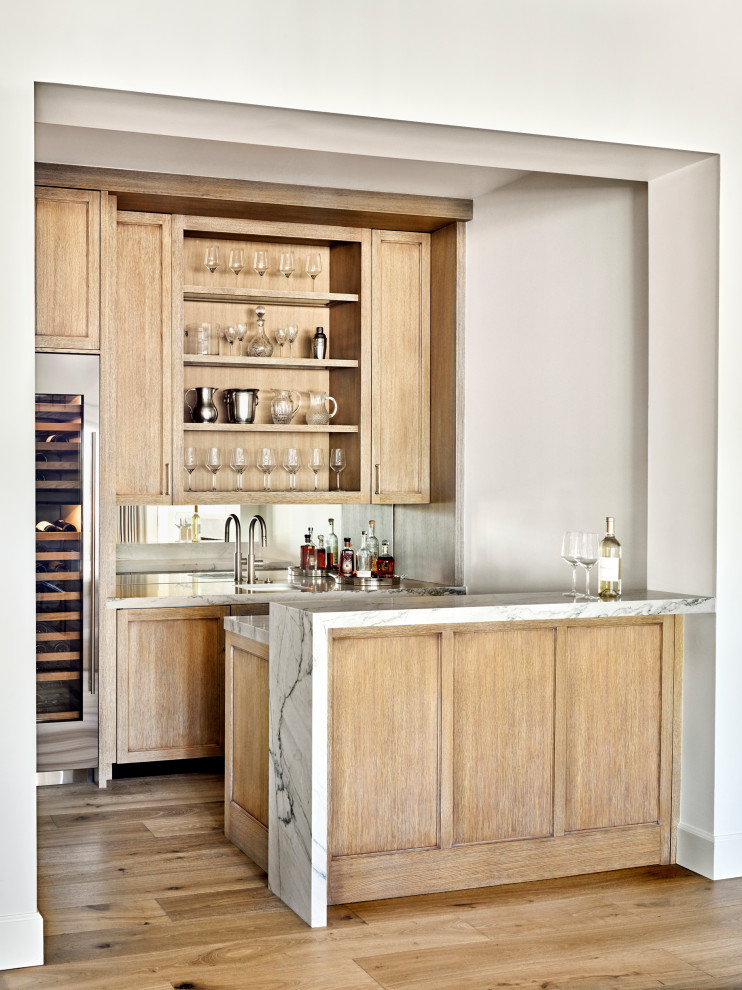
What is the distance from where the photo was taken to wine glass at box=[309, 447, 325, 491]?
5.43 meters

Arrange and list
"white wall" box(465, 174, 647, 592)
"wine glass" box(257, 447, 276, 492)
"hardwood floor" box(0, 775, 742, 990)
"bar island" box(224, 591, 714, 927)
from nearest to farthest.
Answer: "hardwood floor" box(0, 775, 742, 990)
"bar island" box(224, 591, 714, 927)
"white wall" box(465, 174, 647, 592)
"wine glass" box(257, 447, 276, 492)

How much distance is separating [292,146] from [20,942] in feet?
8.21

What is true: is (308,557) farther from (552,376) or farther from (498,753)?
(498,753)

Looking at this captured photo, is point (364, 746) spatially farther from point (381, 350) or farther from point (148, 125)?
point (381, 350)

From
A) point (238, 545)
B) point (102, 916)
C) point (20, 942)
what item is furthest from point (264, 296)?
point (20, 942)

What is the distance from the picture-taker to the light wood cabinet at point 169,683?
483 centimetres

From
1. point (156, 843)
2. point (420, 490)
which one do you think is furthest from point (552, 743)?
point (420, 490)

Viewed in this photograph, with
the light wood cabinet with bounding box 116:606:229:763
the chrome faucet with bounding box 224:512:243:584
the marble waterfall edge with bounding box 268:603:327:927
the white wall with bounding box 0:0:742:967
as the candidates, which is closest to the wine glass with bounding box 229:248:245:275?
the chrome faucet with bounding box 224:512:243:584

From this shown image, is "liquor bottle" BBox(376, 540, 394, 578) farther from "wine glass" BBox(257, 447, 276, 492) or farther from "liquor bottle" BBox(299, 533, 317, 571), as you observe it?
"wine glass" BBox(257, 447, 276, 492)

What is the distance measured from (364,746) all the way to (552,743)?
677 mm

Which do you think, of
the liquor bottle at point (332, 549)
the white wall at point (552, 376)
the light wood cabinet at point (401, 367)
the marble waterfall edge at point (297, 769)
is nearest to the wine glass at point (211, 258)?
the light wood cabinet at point (401, 367)

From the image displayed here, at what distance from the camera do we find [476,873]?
351cm

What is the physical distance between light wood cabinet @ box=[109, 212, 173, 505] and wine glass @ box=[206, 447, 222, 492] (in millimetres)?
237

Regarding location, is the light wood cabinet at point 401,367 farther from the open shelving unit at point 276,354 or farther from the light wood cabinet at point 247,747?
the light wood cabinet at point 247,747
